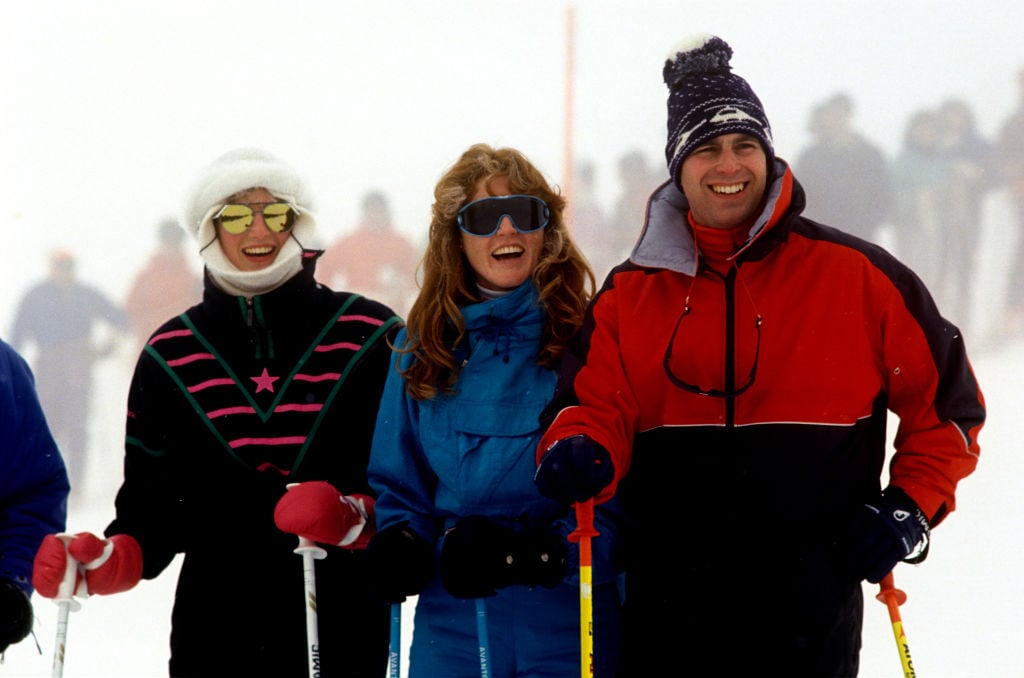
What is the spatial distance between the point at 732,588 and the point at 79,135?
10.4 meters

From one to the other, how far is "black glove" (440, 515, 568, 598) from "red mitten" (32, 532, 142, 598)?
829 millimetres

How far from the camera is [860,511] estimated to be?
86.0 inches

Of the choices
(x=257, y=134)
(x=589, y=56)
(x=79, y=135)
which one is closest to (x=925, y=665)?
(x=589, y=56)

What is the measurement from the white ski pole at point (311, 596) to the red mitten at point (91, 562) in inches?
16.4

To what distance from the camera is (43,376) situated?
877 cm

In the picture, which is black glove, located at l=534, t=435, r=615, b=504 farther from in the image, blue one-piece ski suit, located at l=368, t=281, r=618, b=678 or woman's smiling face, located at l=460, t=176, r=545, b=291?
woman's smiling face, located at l=460, t=176, r=545, b=291

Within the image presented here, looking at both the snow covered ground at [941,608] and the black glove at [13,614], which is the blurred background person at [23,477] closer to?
the black glove at [13,614]

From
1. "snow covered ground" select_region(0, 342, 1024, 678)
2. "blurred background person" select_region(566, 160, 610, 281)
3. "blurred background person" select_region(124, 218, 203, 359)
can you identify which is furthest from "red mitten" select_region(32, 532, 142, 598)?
"blurred background person" select_region(124, 218, 203, 359)

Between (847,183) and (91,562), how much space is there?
6.71m

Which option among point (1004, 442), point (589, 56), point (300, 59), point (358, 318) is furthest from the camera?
point (300, 59)

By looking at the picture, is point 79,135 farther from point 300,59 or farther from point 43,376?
point 43,376

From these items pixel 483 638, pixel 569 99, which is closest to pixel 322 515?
pixel 483 638

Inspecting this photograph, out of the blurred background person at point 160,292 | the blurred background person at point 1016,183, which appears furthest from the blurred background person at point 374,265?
the blurred background person at point 1016,183

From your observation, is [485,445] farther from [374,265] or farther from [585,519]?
[374,265]
